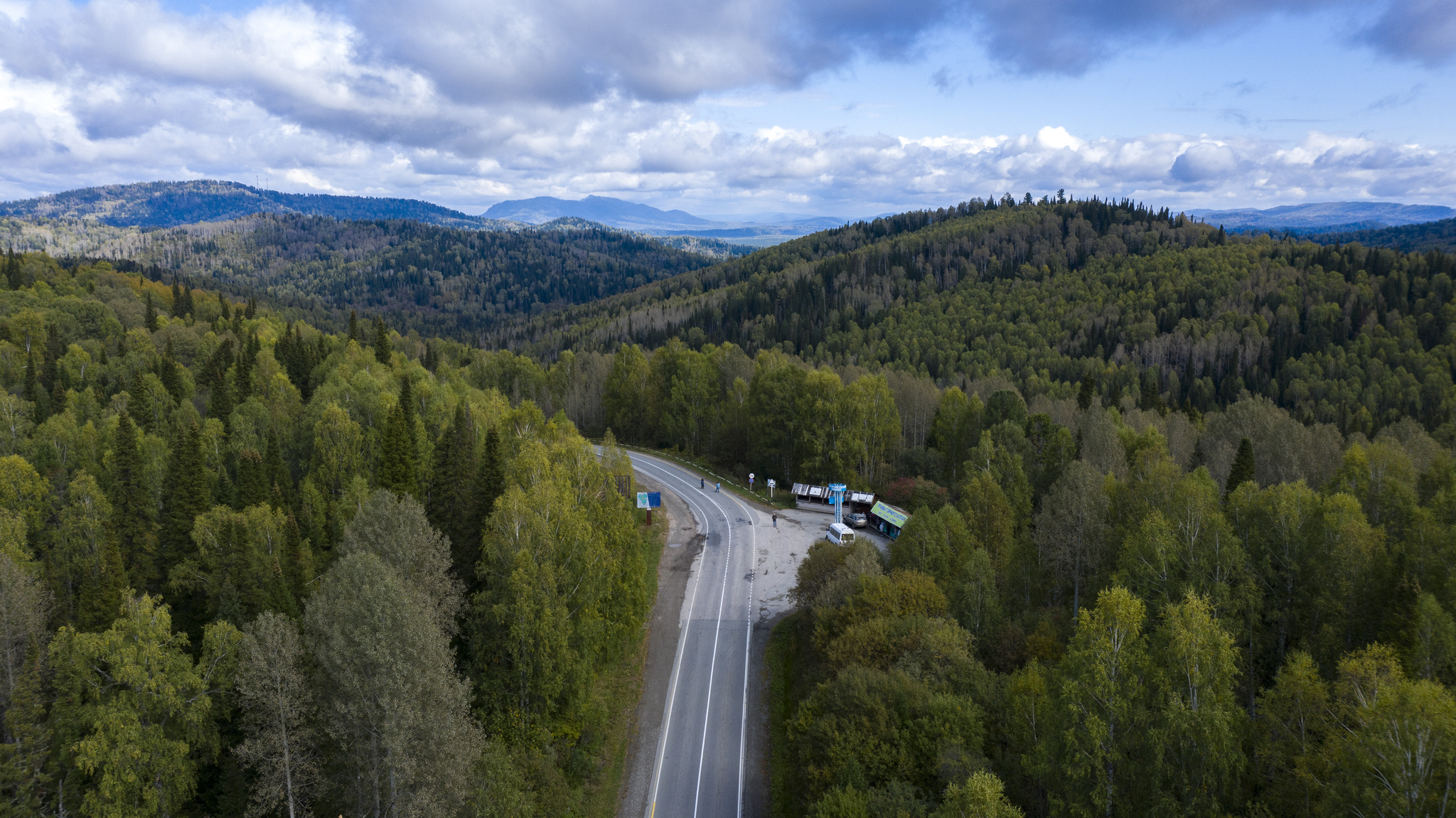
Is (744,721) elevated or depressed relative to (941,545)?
depressed

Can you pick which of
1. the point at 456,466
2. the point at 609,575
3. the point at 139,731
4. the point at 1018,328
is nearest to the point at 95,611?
the point at 139,731

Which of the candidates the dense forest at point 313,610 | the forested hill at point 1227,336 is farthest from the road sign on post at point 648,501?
the forested hill at point 1227,336

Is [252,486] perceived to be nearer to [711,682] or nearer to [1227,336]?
[711,682]

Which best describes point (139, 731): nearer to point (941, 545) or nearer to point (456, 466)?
point (456, 466)

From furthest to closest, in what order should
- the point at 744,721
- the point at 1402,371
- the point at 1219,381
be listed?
1. the point at 1219,381
2. the point at 1402,371
3. the point at 744,721

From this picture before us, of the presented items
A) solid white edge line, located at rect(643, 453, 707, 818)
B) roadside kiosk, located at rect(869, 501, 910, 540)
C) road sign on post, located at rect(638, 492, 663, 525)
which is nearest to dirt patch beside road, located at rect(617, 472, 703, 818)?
solid white edge line, located at rect(643, 453, 707, 818)

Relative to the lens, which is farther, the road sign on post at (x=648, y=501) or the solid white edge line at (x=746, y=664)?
the road sign on post at (x=648, y=501)

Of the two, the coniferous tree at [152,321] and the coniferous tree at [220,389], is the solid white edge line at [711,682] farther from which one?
the coniferous tree at [152,321]
